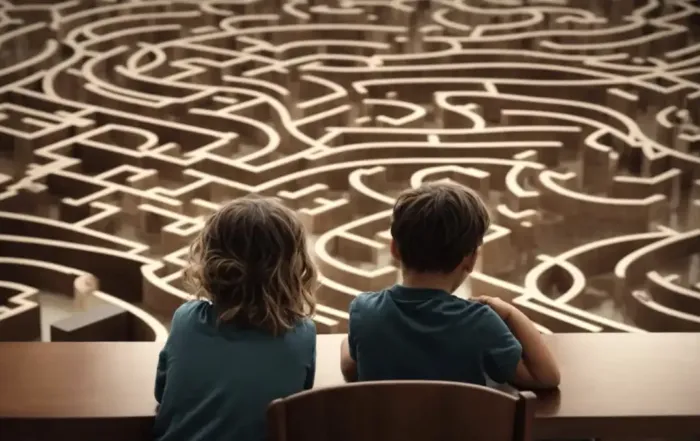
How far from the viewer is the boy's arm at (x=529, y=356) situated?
71.9 inches

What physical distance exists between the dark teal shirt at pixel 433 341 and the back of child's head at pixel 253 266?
5.3 inches

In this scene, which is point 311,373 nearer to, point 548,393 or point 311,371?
point 311,371

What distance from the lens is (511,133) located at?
4.01 metres

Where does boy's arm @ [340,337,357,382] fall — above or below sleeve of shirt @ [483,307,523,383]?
below

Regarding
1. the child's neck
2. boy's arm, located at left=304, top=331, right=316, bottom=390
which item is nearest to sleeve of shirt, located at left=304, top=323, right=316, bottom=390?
boy's arm, located at left=304, top=331, right=316, bottom=390

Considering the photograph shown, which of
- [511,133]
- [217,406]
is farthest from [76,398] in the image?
[511,133]

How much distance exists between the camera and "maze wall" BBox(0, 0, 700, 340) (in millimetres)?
3166

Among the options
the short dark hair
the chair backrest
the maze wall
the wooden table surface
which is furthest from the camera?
the maze wall

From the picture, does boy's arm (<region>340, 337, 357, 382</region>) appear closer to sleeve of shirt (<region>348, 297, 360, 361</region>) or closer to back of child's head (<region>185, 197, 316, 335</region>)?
sleeve of shirt (<region>348, 297, 360, 361</region>)

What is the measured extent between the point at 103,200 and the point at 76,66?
4.14 ft

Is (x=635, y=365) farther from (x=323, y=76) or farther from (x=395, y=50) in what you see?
(x=395, y=50)

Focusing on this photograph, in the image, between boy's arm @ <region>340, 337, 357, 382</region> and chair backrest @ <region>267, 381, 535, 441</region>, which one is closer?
chair backrest @ <region>267, 381, 535, 441</region>

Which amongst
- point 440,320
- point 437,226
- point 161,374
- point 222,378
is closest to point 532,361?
point 440,320

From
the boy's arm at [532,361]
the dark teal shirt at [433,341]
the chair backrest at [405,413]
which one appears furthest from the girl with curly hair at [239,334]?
the boy's arm at [532,361]
